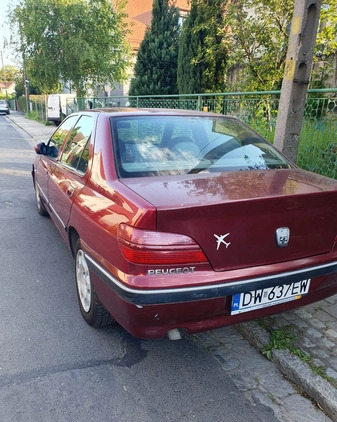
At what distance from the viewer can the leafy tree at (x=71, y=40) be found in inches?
744

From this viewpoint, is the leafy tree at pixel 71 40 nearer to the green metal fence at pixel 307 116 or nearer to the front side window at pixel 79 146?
the green metal fence at pixel 307 116

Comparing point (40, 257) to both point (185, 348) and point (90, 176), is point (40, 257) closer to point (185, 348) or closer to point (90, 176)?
point (90, 176)

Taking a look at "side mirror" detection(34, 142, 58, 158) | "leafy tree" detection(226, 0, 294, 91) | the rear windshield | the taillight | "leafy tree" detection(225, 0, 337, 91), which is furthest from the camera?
"leafy tree" detection(226, 0, 294, 91)

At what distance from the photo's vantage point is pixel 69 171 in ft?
10.9

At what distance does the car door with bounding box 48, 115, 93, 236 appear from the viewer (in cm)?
301

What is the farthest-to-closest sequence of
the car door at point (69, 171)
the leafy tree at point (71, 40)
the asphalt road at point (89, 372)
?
the leafy tree at point (71, 40) → the car door at point (69, 171) → the asphalt road at point (89, 372)

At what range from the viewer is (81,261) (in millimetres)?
2963

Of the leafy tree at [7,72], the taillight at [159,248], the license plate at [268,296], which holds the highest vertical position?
the leafy tree at [7,72]

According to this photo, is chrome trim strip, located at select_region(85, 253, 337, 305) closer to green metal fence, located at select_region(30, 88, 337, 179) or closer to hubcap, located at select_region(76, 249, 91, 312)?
hubcap, located at select_region(76, 249, 91, 312)

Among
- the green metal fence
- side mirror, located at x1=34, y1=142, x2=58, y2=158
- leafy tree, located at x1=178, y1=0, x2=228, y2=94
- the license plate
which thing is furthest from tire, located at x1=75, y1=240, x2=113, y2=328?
leafy tree, located at x1=178, y1=0, x2=228, y2=94

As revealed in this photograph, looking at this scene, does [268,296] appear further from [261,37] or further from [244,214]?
[261,37]

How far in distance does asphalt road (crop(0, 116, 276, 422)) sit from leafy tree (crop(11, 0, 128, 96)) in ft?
60.9

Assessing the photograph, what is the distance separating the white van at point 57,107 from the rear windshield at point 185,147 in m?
20.4

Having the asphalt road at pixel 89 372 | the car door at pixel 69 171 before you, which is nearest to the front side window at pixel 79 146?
the car door at pixel 69 171
